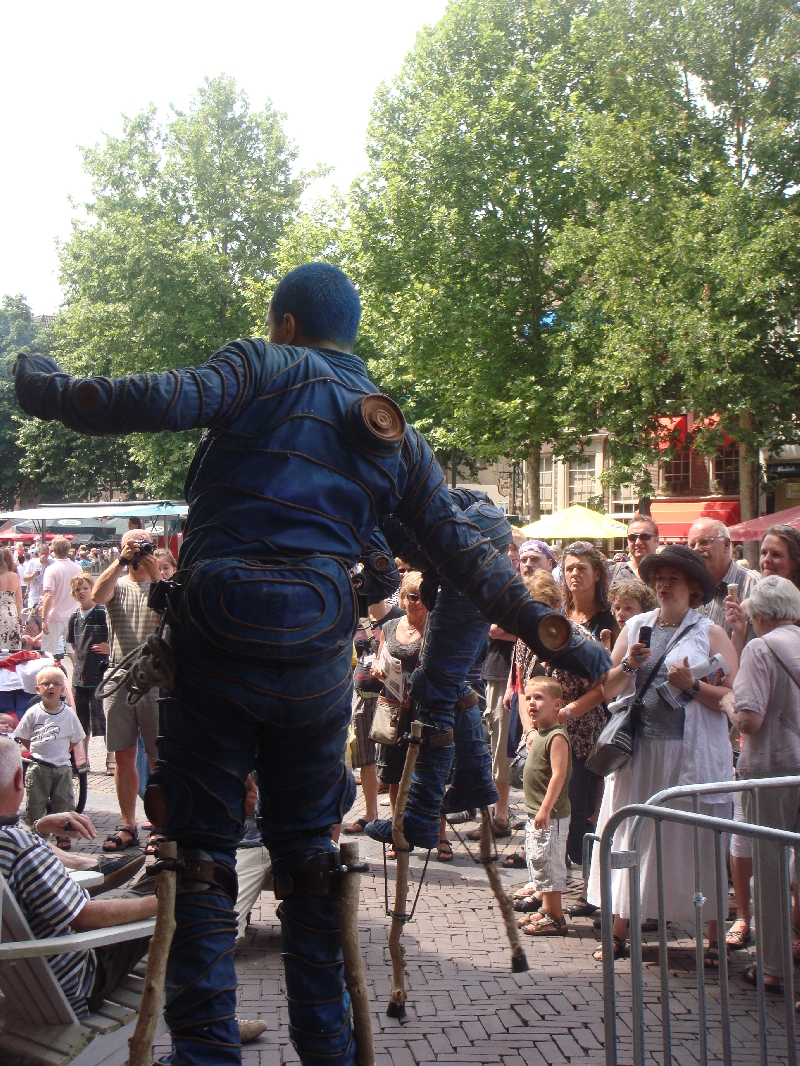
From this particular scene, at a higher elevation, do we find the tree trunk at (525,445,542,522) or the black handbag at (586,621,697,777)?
the tree trunk at (525,445,542,522)

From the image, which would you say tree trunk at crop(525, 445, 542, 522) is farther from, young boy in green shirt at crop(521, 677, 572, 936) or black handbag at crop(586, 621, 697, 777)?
black handbag at crop(586, 621, 697, 777)

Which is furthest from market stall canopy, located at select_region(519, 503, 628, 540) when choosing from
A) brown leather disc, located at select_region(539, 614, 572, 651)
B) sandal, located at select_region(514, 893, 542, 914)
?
brown leather disc, located at select_region(539, 614, 572, 651)

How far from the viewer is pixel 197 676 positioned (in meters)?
2.54

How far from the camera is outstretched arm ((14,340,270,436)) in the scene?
2.38 metres

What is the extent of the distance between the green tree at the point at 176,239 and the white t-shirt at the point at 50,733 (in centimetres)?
3007

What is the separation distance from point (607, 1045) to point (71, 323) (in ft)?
129

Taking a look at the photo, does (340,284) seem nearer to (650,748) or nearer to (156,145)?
(650,748)

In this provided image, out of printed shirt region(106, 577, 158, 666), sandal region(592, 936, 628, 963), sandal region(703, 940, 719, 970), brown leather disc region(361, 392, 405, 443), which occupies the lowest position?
sandal region(592, 936, 628, 963)

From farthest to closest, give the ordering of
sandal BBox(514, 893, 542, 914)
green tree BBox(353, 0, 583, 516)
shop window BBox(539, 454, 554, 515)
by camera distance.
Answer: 1. shop window BBox(539, 454, 554, 515)
2. green tree BBox(353, 0, 583, 516)
3. sandal BBox(514, 893, 542, 914)

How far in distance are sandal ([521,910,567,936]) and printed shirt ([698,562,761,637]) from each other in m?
1.93

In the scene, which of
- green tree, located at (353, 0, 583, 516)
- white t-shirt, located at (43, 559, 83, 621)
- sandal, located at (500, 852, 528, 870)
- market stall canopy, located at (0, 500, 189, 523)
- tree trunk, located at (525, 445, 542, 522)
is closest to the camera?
sandal, located at (500, 852, 528, 870)

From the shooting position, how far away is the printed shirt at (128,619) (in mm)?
7137

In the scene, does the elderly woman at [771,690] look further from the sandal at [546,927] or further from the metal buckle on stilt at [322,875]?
the metal buckle on stilt at [322,875]

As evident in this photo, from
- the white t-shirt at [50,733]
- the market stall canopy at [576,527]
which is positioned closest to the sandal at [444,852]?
the white t-shirt at [50,733]
